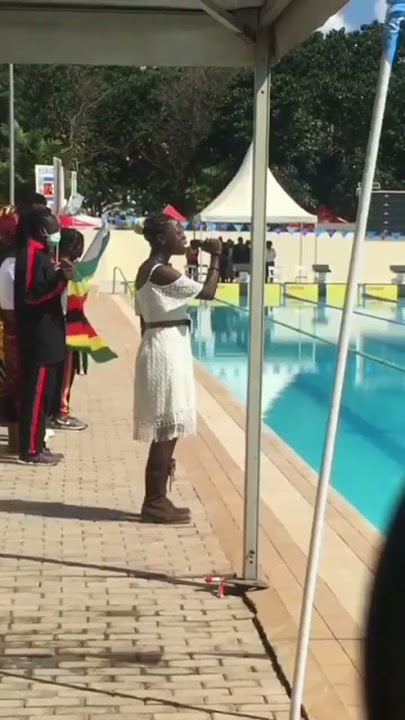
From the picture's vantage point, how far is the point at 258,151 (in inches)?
205

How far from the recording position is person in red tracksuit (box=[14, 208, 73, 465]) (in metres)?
7.75

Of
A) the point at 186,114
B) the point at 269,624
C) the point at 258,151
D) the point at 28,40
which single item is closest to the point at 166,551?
the point at 269,624

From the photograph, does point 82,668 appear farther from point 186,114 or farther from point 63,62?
point 186,114

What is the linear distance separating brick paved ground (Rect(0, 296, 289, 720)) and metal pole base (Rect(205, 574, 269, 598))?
0.07 metres

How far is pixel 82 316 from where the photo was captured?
967 cm

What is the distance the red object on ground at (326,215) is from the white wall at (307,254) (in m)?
11.4

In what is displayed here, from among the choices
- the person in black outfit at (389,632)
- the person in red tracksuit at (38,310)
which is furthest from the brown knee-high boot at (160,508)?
the person in black outfit at (389,632)

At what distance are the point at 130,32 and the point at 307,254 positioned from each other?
111 feet

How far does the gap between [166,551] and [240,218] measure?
918 inches

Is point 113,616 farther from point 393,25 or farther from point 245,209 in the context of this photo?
point 245,209

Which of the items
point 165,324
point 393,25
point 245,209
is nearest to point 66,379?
point 165,324

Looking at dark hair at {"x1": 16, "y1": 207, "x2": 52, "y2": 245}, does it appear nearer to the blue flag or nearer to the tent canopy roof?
the tent canopy roof

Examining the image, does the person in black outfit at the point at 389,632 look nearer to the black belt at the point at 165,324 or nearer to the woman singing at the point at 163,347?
the woman singing at the point at 163,347

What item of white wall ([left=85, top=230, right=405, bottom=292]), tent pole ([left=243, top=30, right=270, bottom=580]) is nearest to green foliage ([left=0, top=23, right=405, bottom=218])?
white wall ([left=85, top=230, right=405, bottom=292])
